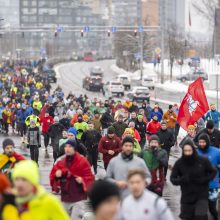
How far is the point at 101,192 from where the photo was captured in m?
7.75

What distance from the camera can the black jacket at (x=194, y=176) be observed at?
12.9 m

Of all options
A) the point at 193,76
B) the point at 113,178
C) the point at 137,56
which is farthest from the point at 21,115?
the point at 137,56

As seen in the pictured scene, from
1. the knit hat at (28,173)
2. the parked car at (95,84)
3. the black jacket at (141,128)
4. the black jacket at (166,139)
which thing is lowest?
the parked car at (95,84)

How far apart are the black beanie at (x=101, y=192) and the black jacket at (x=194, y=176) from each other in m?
5.08

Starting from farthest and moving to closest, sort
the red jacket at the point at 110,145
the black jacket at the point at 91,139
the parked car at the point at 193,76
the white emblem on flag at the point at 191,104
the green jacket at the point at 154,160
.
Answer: the parked car at the point at 193,76 → the white emblem on flag at the point at 191,104 → the black jacket at the point at 91,139 → the red jacket at the point at 110,145 → the green jacket at the point at 154,160

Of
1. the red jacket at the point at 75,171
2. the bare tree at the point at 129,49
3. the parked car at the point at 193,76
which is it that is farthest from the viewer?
the bare tree at the point at 129,49

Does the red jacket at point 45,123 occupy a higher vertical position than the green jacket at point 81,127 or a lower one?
lower

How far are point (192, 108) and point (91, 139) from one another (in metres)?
4.17

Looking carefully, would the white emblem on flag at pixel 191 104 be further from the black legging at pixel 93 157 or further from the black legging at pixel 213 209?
the black legging at pixel 213 209

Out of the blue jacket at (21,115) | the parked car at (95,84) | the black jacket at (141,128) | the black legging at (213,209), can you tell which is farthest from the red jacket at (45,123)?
the parked car at (95,84)

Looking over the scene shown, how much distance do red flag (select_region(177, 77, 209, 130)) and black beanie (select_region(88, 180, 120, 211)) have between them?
666 inches

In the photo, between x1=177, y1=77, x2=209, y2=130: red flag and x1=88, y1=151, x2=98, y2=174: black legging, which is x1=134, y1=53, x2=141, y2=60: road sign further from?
x1=88, y1=151, x2=98, y2=174: black legging

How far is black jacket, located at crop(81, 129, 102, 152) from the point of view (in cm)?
2177

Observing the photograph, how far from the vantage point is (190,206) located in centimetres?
1318
